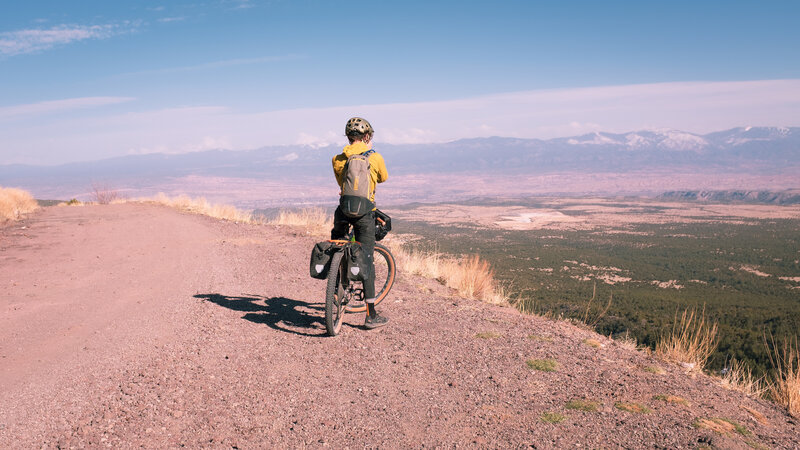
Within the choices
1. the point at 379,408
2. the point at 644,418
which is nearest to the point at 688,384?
the point at 644,418

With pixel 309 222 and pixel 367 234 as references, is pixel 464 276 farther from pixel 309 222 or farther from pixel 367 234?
pixel 309 222

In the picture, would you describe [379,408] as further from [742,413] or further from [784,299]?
[784,299]

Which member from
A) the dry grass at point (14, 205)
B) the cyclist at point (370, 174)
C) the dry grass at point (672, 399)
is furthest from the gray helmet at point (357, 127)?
the dry grass at point (14, 205)

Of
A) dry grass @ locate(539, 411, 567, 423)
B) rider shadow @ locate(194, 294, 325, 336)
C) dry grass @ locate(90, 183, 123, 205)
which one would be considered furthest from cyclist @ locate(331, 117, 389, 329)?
dry grass @ locate(90, 183, 123, 205)

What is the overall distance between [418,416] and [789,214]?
365 feet

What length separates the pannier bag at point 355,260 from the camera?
17.0ft

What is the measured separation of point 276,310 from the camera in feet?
20.9

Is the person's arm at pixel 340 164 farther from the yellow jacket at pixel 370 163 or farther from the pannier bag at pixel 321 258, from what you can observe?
the pannier bag at pixel 321 258

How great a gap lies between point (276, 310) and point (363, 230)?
208 cm

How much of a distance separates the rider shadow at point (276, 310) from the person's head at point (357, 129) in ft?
7.64

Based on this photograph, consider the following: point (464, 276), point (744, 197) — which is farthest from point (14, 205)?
point (744, 197)

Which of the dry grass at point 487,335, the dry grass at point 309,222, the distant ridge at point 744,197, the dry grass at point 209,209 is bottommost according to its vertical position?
the distant ridge at point 744,197

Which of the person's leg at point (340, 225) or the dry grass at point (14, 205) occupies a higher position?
the person's leg at point (340, 225)

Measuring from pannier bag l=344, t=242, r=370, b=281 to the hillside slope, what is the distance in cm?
75
